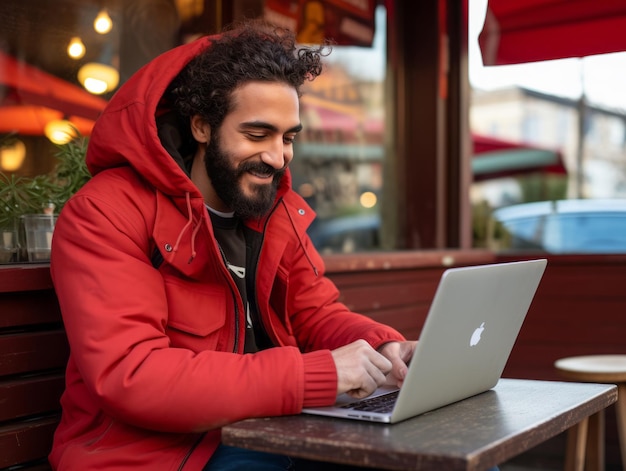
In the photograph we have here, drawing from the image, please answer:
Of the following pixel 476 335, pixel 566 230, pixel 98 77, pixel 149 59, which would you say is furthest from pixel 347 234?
pixel 476 335

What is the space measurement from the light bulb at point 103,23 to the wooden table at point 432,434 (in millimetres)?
2229

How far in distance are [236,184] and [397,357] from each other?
58 centimetres

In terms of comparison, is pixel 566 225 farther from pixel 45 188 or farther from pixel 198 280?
pixel 198 280

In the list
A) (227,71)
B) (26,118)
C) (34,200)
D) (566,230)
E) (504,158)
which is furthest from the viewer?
(504,158)

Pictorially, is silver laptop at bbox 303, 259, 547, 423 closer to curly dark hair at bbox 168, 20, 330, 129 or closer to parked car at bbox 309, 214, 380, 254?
curly dark hair at bbox 168, 20, 330, 129

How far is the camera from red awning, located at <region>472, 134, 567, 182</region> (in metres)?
5.79

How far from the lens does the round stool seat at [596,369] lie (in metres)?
3.65

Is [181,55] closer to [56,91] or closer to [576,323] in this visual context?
[56,91]

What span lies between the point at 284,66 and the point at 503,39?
2435 millimetres

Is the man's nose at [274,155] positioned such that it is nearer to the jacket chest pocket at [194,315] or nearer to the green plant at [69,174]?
the jacket chest pocket at [194,315]

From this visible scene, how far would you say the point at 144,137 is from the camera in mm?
2088

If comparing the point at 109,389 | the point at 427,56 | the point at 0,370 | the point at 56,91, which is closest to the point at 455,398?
the point at 109,389

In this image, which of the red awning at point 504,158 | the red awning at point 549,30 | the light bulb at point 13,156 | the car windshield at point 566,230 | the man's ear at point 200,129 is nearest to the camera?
the man's ear at point 200,129

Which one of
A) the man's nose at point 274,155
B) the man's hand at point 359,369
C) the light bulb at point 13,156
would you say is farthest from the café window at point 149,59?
the man's hand at point 359,369
